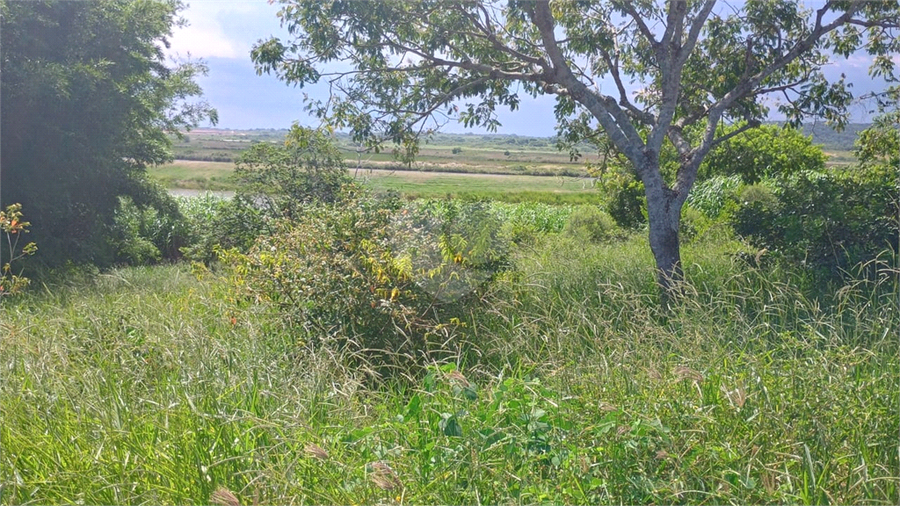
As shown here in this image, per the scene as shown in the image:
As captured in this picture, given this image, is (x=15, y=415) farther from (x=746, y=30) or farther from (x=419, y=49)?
(x=746, y=30)

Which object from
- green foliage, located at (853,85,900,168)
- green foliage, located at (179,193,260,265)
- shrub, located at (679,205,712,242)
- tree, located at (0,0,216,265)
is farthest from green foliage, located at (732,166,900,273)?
tree, located at (0,0,216,265)

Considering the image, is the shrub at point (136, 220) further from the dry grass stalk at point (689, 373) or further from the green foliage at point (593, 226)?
the dry grass stalk at point (689, 373)

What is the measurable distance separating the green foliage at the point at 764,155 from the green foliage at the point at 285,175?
19.4 ft

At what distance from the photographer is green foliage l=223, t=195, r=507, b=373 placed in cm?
592

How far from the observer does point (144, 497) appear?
11.1 feet

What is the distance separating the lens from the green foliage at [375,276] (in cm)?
592

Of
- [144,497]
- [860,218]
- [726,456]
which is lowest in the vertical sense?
[144,497]

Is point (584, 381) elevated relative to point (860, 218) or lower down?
lower down

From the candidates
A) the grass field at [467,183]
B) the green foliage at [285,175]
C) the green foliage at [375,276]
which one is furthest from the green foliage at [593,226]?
the grass field at [467,183]

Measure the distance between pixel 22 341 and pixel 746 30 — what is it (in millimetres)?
8285

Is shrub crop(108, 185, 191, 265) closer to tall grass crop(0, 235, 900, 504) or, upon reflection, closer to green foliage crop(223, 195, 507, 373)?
green foliage crop(223, 195, 507, 373)

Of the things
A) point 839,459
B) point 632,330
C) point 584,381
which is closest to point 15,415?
point 584,381

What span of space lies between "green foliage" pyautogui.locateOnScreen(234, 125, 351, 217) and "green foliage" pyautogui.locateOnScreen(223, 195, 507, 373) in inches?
178

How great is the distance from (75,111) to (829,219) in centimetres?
1031
